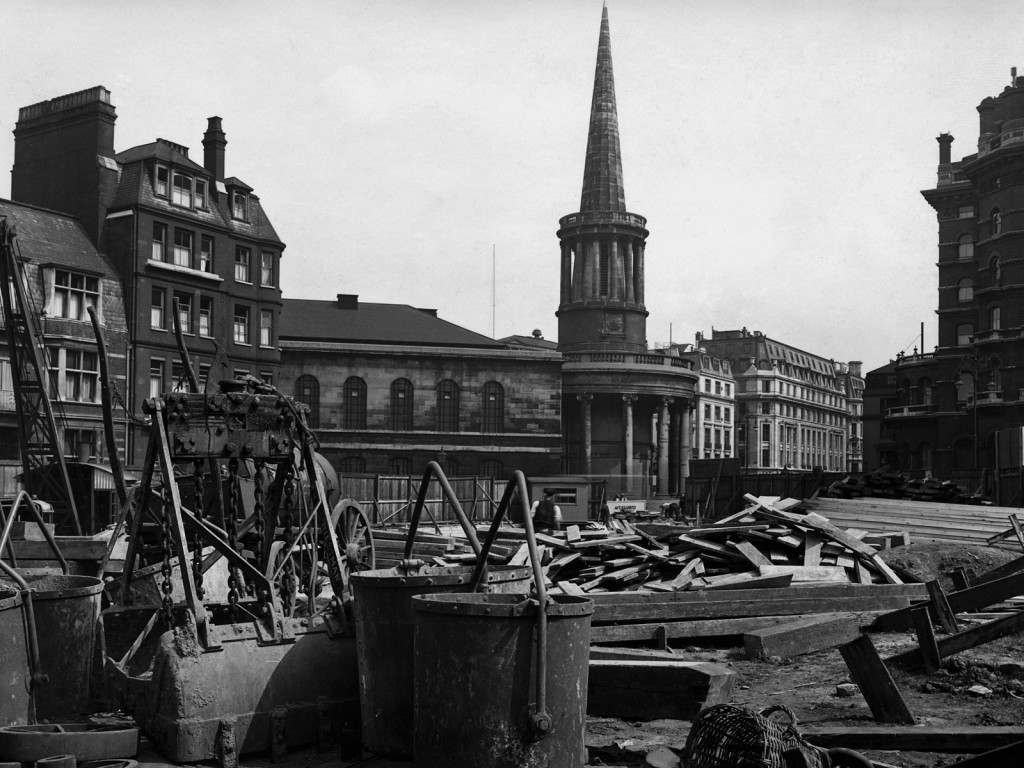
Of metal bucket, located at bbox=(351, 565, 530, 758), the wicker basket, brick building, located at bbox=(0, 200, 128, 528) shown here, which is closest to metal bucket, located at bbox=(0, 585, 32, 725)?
metal bucket, located at bbox=(351, 565, 530, 758)

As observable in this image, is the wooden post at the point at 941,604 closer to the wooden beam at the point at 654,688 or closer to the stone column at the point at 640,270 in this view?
the wooden beam at the point at 654,688

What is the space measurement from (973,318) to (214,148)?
151 ft

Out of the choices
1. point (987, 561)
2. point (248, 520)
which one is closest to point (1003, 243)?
point (987, 561)

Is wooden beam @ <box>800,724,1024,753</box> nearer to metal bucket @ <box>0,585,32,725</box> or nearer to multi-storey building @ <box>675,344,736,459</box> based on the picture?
metal bucket @ <box>0,585,32,725</box>

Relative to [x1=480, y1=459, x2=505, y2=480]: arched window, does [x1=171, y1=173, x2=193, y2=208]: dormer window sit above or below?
above

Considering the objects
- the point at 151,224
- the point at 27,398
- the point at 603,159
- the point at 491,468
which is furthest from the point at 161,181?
the point at 603,159

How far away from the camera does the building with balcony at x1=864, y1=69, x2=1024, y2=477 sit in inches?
2368

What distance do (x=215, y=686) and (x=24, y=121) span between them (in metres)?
43.6

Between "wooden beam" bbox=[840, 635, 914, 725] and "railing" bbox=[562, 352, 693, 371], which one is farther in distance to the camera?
"railing" bbox=[562, 352, 693, 371]

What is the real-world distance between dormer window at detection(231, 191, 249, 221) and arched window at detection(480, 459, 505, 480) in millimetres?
21141

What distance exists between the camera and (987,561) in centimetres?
1780

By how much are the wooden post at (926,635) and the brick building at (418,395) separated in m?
51.3

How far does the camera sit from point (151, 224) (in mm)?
42688

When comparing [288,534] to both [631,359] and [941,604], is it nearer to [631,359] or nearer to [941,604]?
[941,604]
